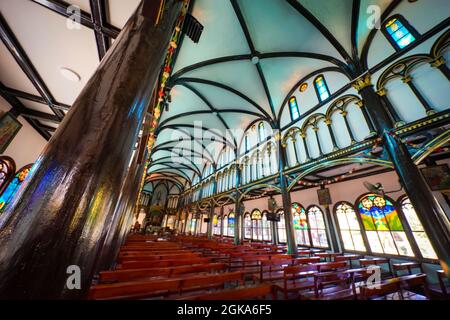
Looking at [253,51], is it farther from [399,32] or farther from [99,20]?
[99,20]

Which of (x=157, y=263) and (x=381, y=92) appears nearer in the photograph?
(x=157, y=263)

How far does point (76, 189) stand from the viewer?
23.7 inches

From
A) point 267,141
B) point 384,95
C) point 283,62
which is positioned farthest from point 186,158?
point 384,95

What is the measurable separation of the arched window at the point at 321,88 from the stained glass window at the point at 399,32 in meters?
2.37

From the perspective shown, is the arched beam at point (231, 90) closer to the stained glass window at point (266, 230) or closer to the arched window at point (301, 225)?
the arched window at point (301, 225)

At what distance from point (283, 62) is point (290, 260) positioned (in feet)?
29.3

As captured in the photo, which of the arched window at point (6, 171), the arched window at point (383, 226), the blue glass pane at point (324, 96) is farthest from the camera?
the blue glass pane at point (324, 96)

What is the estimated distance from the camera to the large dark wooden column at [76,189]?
1.53 feet

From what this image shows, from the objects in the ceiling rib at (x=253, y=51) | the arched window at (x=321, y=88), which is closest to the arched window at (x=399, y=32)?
the arched window at (x=321, y=88)

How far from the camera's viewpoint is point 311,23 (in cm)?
671

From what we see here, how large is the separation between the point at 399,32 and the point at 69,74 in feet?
33.1

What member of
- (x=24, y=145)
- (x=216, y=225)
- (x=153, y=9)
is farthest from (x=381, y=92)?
(x=216, y=225)

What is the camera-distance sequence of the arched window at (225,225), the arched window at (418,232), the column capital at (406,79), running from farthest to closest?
the arched window at (225,225)
the arched window at (418,232)
the column capital at (406,79)
